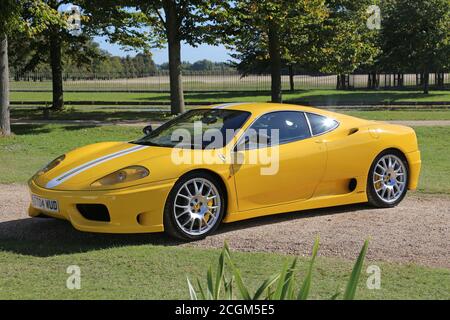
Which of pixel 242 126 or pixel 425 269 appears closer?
pixel 425 269

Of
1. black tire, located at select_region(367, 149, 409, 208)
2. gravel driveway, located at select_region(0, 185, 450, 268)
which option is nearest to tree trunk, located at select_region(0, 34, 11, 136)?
gravel driveway, located at select_region(0, 185, 450, 268)

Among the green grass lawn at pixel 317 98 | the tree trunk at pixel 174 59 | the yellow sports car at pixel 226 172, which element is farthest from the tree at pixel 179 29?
the yellow sports car at pixel 226 172

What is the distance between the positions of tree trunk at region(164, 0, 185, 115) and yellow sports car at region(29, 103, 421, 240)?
1496cm

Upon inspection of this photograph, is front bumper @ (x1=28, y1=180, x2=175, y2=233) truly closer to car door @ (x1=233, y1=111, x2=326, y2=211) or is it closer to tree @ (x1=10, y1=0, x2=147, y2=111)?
car door @ (x1=233, y1=111, x2=326, y2=211)

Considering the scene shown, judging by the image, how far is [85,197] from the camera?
5.91m

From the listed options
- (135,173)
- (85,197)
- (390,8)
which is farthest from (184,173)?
(390,8)

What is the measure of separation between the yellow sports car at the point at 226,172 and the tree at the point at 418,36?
3182 centimetres

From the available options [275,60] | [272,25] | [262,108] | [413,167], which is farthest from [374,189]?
[275,60]

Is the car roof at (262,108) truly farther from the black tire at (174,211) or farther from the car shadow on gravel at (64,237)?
the car shadow on gravel at (64,237)

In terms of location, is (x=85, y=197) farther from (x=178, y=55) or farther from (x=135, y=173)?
(x=178, y=55)

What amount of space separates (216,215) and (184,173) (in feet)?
1.93

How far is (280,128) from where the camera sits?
712 centimetres

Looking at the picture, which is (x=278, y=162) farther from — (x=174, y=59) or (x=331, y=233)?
(x=174, y=59)

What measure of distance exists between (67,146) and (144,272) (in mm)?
10975
